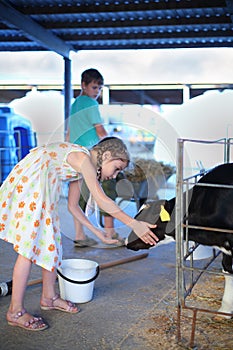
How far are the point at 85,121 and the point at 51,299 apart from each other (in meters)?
1.83

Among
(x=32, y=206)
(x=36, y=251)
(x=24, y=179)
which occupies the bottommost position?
(x=36, y=251)

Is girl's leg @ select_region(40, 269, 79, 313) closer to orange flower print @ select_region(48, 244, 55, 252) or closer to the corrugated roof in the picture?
orange flower print @ select_region(48, 244, 55, 252)

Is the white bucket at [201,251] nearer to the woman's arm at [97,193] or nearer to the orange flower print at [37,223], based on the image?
the woman's arm at [97,193]

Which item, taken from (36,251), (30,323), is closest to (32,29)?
(36,251)

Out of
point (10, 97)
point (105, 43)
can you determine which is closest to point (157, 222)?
point (105, 43)

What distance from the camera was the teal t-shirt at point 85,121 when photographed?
14.3 ft

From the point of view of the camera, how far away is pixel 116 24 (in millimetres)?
6762

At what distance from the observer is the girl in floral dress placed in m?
2.73

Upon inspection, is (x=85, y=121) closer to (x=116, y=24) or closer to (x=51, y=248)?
(x=51, y=248)

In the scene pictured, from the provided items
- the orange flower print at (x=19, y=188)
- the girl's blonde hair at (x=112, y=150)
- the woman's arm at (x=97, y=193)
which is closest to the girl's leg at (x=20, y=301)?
the orange flower print at (x=19, y=188)

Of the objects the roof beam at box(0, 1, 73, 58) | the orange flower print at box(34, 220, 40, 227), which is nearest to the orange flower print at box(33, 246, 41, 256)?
the orange flower print at box(34, 220, 40, 227)

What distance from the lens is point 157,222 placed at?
311cm

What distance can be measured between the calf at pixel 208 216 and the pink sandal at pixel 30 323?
2.37 feet

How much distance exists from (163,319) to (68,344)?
0.59 meters
